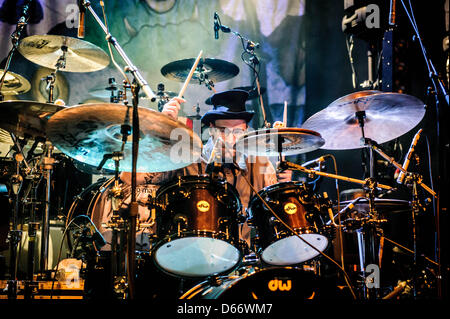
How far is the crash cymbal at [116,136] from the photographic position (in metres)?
2.17

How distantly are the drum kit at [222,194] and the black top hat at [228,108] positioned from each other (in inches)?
36.4

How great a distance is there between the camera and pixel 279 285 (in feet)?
7.02

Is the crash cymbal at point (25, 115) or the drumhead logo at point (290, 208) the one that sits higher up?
the crash cymbal at point (25, 115)

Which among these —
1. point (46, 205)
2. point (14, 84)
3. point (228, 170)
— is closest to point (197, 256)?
point (228, 170)

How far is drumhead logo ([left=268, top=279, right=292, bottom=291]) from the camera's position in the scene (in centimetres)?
212

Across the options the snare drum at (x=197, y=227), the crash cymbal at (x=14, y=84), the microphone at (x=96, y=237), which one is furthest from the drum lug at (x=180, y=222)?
the crash cymbal at (x=14, y=84)

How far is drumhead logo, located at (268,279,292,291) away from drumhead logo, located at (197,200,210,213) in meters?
0.73

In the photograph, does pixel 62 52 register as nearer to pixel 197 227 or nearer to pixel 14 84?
pixel 14 84

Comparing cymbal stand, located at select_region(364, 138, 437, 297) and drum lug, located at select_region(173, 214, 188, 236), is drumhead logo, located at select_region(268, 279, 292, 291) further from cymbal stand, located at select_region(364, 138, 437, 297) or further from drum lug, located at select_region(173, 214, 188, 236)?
cymbal stand, located at select_region(364, 138, 437, 297)

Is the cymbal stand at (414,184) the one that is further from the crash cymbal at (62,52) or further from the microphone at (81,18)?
the crash cymbal at (62,52)

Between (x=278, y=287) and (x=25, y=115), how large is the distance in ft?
6.18

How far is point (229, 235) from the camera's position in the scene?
2693mm

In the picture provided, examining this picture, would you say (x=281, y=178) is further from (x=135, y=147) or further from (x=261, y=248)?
(x=135, y=147)

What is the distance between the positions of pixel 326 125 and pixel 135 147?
1.70 meters
